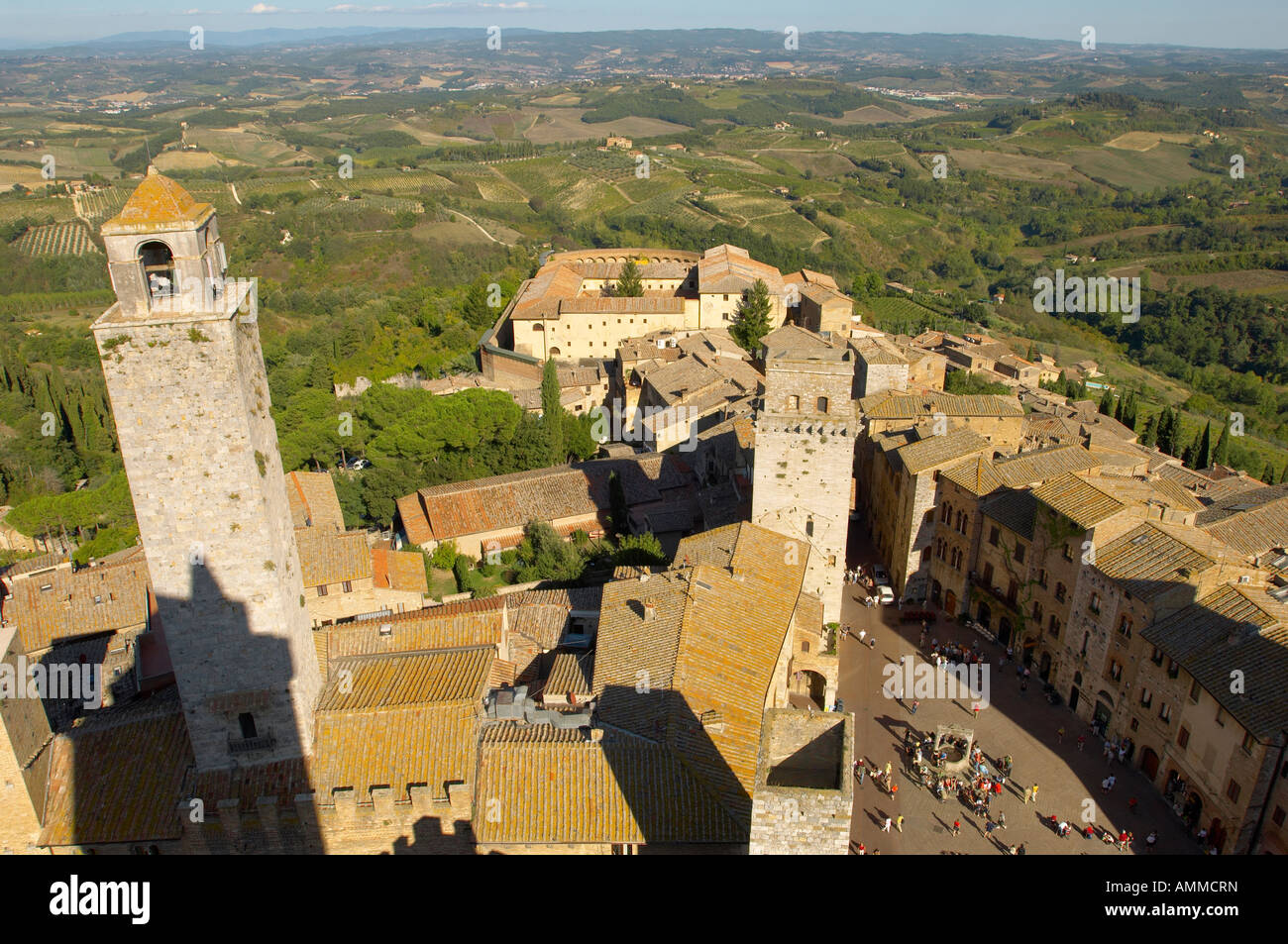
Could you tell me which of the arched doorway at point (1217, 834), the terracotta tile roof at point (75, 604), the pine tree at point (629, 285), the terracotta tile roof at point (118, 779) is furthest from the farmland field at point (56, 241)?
the arched doorway at point (1217, 834)

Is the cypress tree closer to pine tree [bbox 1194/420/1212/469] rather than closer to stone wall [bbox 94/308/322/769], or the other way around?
pine tree [bbox 1194/420/1212/469]

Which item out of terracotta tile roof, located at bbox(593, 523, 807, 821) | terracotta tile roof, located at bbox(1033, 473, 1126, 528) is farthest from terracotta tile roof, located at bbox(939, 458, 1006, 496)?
terracotta tile roof, located at bbox(593, 523, 807, 821)

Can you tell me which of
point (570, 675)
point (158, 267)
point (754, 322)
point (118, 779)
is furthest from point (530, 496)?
point (754, 322)

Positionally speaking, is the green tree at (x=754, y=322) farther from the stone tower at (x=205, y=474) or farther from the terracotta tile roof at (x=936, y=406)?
the stone tower at (x=205, y=474)

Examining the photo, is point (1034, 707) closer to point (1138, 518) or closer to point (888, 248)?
point (1138, 518)

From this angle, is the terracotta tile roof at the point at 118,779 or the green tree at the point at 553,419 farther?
the green tree at the point at 553,419

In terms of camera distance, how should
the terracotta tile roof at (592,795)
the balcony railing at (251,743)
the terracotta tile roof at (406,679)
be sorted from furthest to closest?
1. the terracotta tile roof at (406,679)
2. the balcony railing at (251,743)
3. the terracotta tile roof at (592,795)
